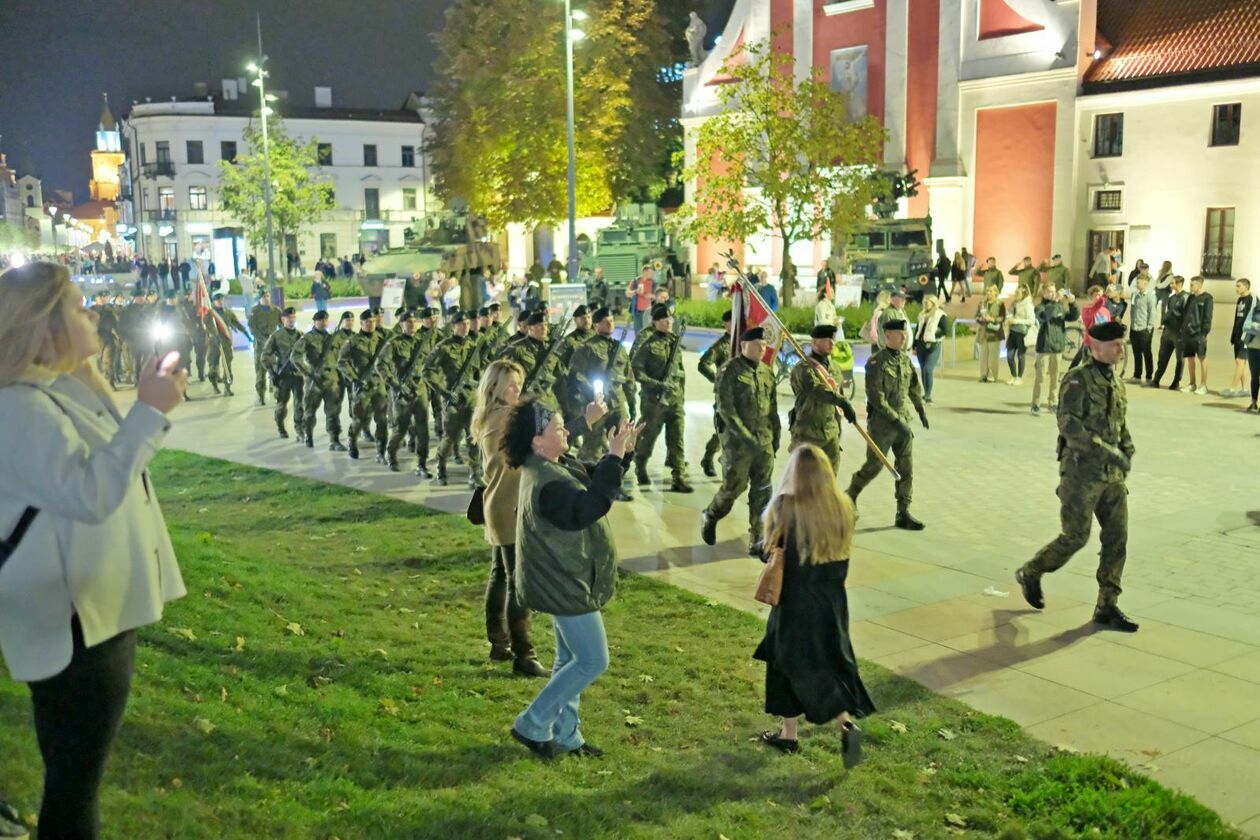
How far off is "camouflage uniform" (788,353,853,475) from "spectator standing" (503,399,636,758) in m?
4.73

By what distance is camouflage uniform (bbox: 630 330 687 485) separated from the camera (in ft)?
44.6

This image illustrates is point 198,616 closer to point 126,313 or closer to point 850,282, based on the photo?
point 126,313

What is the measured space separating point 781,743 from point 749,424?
15.6ft

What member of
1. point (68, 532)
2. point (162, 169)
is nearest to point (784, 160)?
point (68, 532)

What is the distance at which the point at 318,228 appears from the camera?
83.0 metres

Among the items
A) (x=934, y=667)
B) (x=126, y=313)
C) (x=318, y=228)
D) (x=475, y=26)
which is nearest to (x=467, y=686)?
(x=934, y=667)

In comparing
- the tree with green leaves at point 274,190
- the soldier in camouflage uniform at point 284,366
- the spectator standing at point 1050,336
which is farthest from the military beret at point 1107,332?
the tree with green leaves at point 274,190

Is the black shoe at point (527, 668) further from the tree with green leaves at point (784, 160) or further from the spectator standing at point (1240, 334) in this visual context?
the tree with green leaves at point (784, 160)

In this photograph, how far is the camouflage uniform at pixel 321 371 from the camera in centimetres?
1695

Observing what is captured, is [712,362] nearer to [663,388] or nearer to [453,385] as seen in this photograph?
[663,388]

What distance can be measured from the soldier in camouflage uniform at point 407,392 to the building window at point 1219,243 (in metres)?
27.6

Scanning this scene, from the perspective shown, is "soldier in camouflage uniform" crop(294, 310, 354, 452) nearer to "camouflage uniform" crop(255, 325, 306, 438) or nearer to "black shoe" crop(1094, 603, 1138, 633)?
"camouflage uniform" crop(255, 325, 306, 438)

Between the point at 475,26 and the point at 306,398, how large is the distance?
36955 millimetres

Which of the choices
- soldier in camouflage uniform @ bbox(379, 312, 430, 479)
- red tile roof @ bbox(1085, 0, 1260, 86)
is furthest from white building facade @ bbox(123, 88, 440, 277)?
soldier in camouflage uniform @ bbox(379, 312, 430, 479)
